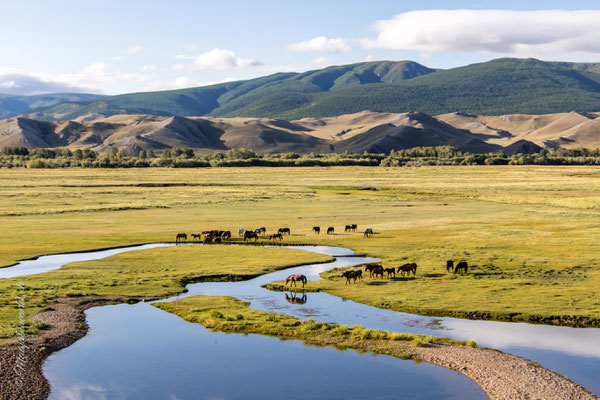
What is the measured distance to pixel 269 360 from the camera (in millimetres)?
23781

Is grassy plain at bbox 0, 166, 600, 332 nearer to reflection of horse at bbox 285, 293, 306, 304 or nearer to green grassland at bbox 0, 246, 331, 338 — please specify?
reflection of horse at bbox 285, 293, 306, 304

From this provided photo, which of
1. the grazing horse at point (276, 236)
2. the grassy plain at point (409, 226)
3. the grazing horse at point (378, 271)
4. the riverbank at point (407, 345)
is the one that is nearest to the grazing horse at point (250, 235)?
the grazing horse at point (276, 236)

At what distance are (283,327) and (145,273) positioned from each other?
51.9 ft

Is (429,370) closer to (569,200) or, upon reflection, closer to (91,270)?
(91,270)

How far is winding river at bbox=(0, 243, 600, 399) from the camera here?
68.6 ft

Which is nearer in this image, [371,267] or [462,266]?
[371,267]

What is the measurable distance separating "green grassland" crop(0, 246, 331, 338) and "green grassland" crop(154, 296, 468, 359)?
13.9 feet

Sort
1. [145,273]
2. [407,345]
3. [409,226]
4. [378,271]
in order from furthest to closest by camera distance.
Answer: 1. [409,226]
2. [145,273]
3. [378,271]
4. [407,345]

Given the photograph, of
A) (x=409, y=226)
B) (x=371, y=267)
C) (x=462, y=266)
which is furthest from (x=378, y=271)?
(x=409, y=226)

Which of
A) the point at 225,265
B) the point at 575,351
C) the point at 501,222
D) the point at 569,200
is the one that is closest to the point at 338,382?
the point at 575,351

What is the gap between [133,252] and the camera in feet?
158

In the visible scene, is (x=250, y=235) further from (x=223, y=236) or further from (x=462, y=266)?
(x=462, y=266)

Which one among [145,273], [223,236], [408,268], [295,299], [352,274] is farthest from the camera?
[223,236]

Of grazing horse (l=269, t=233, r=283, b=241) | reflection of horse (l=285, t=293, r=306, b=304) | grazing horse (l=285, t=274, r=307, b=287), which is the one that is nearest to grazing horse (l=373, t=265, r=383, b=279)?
grazing horse (l=285, t=274, r=307, b=287)
